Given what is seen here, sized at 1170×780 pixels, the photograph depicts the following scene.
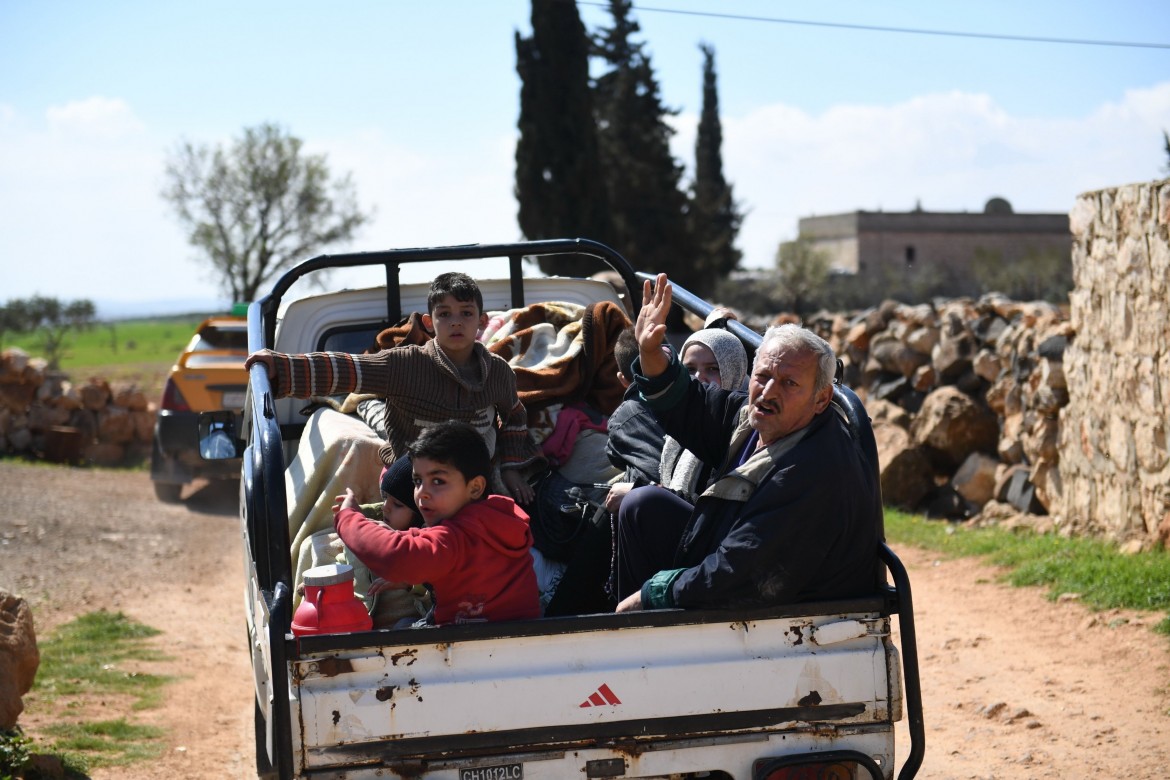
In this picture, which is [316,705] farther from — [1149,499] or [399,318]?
[1149,499]

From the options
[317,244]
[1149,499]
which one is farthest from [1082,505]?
[317,244]

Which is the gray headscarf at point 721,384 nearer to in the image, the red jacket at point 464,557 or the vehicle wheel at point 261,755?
the red jacket at point 464,557

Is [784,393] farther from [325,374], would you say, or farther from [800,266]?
[800,266]

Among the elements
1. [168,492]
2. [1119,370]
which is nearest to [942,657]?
[1119,370]

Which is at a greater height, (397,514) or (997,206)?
(997,206)

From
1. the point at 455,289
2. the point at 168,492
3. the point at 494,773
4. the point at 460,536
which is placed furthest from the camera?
the point at 168,492

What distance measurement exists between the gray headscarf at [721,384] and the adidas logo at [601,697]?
2.73 ft

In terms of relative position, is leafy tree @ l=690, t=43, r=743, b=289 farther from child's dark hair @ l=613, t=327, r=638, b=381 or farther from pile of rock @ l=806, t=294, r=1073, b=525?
child's dark hair @ l=613, t=327, r=638, b=381

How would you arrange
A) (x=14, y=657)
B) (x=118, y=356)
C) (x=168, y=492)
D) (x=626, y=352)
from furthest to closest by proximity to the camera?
(x=118, y=356) < (x=168, y=492) < (x=14, y=657) < (x=626, y=352)

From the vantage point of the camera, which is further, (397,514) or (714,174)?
(714,174)

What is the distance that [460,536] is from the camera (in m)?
3.29

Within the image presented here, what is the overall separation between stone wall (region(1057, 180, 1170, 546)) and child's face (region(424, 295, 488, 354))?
185 inches

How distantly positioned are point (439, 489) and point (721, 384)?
4.20 ft

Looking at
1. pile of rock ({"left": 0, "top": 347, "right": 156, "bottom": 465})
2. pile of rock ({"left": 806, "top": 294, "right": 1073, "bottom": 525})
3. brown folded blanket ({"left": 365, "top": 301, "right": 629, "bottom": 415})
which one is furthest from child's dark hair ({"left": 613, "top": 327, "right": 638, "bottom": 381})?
pile of rock ({"left": 0, "top": 347, "right": 156, "bottom": 465})
